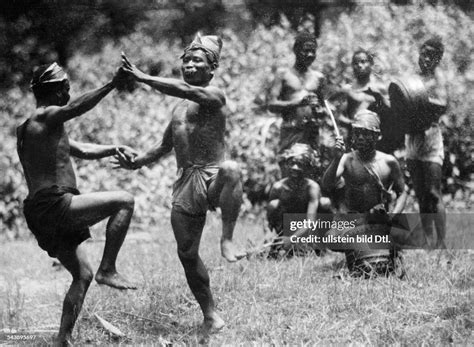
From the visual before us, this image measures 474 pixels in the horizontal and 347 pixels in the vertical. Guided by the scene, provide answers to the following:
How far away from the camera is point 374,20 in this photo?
622 centimetres

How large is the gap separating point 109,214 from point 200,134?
29.5 inches

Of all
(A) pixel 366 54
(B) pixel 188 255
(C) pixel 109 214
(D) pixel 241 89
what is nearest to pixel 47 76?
(C) pixel 109 214

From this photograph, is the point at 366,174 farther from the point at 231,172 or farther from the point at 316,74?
the point at 231,172

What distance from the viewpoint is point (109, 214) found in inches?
159

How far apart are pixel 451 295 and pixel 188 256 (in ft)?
6.05

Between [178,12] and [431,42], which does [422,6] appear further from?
[178,12]

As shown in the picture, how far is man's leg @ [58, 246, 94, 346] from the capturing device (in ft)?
13.1

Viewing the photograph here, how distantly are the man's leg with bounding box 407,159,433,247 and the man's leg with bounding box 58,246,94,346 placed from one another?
312cm

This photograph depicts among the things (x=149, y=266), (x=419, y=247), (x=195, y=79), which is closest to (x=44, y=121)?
(x=195, y=79)

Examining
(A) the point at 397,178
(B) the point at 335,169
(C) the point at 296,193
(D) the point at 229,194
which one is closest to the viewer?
(D) the point at 229,194

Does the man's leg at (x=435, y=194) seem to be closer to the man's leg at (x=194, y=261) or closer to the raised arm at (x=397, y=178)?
the raised arm at (x=397, y=178)

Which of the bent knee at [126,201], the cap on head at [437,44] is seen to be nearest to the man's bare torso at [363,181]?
the cap on head at [437,44]
